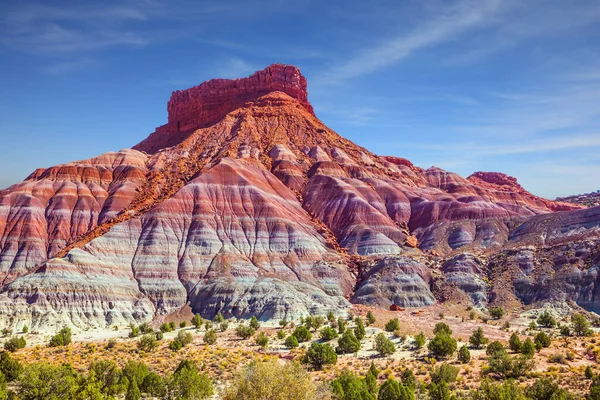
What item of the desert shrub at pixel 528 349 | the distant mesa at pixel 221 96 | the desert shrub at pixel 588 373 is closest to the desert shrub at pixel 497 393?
the desert shrub at pixel 588 373

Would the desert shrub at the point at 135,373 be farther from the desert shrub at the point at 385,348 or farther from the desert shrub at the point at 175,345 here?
the desert shrub at the point at 385,348

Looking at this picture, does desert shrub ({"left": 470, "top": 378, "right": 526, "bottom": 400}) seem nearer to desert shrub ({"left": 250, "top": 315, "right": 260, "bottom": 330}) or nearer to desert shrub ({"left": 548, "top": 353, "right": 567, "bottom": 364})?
desert shrub ({"left": 548, "top": 353, "right": 567, "bottom": 364})

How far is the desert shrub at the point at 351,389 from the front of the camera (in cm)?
3481

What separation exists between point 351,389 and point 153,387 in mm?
15353

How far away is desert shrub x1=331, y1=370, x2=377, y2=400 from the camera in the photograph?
34812 millimetres

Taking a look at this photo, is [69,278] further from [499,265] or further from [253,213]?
[499,265]

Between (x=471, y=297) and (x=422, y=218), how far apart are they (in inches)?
1311

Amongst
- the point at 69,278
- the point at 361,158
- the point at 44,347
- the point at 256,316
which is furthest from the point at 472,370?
the point at 361,158

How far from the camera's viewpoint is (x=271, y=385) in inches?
1076

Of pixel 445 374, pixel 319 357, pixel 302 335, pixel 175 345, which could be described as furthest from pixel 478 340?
pixel 175 345

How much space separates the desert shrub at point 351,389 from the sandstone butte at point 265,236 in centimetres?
3952

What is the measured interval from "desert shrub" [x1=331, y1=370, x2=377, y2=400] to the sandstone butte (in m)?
39.5

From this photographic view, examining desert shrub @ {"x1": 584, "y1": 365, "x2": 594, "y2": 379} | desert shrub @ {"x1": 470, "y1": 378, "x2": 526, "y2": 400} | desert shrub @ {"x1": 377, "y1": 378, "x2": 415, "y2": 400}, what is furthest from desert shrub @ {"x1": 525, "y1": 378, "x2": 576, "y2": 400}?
desert shrub @ {"x1": 377, "y1": 378, "x2": 415, "y2": 400}

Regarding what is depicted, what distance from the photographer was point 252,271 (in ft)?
293
